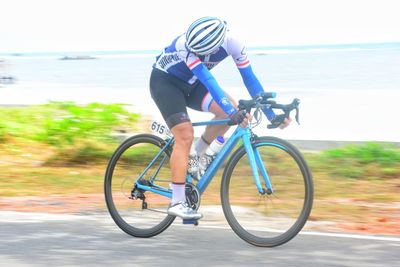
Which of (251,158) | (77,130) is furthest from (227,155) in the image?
(77,130)

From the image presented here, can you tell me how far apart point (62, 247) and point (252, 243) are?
1.44 metres

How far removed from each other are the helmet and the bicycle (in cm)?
49

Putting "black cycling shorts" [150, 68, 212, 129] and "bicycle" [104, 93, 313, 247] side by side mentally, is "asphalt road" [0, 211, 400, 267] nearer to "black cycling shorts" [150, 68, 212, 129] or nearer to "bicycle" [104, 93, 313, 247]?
"bicycle" [104, 93, 313, 247]

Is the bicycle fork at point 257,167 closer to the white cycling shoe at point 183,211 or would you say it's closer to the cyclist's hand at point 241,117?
the cyclist's hand at point 241,117

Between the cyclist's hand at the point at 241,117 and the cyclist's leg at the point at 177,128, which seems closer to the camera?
the cyclist's hand at the point at 241,117

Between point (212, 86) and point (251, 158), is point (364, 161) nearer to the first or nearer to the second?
point (251, 158)

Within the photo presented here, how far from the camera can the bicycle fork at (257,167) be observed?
20.1 ft

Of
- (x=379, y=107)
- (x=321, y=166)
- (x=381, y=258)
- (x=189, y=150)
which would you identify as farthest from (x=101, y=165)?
(x=379, y=107)

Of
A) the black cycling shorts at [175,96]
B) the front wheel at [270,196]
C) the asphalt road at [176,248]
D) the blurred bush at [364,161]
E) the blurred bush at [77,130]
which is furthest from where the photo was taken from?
the blurred bush at [77,130]

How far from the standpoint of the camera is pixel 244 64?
6.28 m

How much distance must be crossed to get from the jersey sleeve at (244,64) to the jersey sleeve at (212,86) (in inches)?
10.9

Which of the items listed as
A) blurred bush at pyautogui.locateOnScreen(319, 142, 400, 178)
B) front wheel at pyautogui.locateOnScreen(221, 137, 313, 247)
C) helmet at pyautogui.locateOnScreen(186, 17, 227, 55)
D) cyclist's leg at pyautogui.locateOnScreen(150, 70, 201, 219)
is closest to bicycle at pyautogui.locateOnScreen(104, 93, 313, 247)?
front wheel at pyautogui.locateOnScreen(221, 137, 313, 247)

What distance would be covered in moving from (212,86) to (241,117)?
314 mm

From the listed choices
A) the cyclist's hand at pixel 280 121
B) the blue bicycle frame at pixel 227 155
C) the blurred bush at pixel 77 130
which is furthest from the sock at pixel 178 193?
the blurred bush at pixel 77 130
